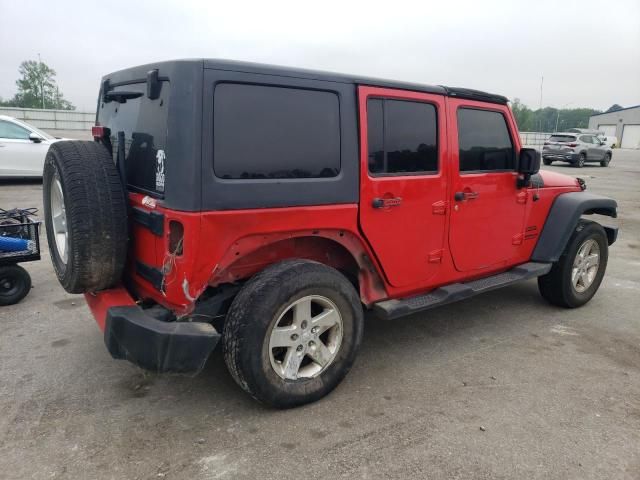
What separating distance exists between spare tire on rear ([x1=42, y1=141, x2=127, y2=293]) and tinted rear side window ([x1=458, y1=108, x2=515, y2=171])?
244 cm

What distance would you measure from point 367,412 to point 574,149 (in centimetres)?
2454

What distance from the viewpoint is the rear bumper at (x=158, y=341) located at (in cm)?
255

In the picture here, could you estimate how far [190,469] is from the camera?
2.46 meters

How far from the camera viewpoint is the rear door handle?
3.22m

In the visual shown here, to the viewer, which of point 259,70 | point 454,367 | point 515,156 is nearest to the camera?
point 259,70

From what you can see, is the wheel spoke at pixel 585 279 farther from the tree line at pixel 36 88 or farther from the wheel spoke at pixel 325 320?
the tree line at pixel 36 88

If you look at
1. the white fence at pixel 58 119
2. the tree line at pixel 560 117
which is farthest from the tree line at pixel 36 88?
the tree line at pixel 560 117

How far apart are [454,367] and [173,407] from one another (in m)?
1.95

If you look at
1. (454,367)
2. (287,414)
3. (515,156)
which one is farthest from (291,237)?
(515,156)

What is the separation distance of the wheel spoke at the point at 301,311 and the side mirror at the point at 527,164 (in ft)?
7.64

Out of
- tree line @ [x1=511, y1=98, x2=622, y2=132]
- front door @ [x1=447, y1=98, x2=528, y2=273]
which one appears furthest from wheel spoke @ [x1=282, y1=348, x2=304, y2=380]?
tree line @ [x1=511, y1=98, x2=622, y2=132]

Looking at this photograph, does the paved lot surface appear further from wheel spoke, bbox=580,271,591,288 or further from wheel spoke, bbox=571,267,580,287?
wheel spoke, bbox=580,271,591,288

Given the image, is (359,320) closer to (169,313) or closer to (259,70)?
(169,313)

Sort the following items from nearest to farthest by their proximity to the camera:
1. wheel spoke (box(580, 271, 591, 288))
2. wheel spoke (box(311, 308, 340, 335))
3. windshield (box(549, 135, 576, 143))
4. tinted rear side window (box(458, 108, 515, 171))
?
1. wheel spoke (box(311, 308, 340, 335))
2. tinted rear side window (box(458, 108, 515, 171))
3. wheel spoke (box(580, 271, 591, 288))
4. windshield (box(549, 135, 576, 143))
